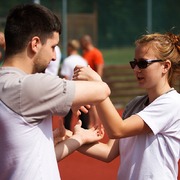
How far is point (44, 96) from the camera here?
9.48 feet

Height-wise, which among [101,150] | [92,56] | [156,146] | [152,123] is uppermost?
[152,123]

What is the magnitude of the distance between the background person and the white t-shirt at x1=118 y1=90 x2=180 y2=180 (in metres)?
0.67

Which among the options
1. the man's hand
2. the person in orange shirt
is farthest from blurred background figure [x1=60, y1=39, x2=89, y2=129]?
the man's hand

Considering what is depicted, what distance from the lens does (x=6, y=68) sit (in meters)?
3.01

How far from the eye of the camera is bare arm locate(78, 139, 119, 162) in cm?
381

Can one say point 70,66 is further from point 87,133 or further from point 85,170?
point 87,133

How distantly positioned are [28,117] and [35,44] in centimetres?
33

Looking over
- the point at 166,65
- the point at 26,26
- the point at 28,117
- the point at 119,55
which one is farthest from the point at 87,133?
the point at 119,55

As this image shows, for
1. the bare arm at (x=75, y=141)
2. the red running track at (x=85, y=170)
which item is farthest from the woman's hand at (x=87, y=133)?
the red running track at (x=85, y=170)

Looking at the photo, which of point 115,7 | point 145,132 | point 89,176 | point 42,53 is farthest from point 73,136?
point 115,7

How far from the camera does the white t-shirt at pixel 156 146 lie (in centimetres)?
359

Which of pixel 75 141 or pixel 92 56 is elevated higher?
pixel 75 141

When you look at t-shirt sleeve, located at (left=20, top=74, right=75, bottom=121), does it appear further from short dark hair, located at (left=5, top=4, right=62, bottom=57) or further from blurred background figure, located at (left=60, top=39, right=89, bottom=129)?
blurred background figure, located at (left=60, top=39, right=89, bottom=129)

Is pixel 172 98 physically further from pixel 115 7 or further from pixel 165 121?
pixel 115 7
